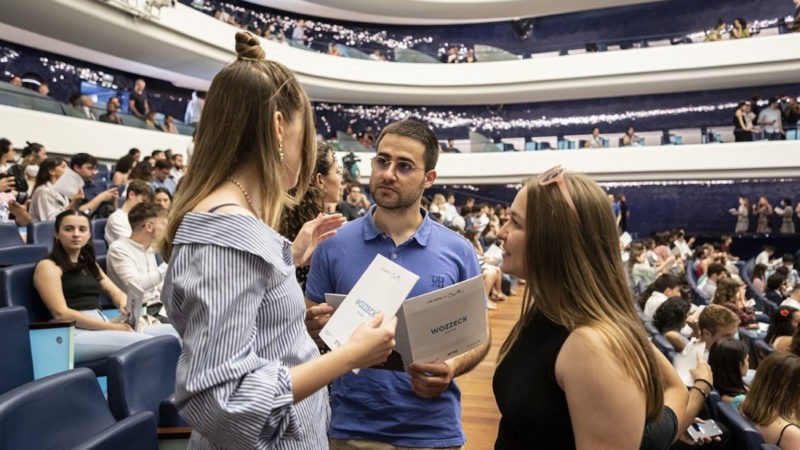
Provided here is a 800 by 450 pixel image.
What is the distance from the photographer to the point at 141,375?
209 centimetres

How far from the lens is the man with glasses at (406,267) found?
1688 millimetres

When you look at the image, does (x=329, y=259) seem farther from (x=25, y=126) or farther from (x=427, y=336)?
(x=25, y=126)

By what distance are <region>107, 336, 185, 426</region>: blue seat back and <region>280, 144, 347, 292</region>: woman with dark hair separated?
22.6 inches

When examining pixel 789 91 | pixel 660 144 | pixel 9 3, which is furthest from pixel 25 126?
pixel 789 91

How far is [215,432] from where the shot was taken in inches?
36.1

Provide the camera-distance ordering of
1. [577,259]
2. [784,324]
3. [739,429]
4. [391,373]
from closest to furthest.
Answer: [577,259] < [391,373] < [739,429] < [784,324]

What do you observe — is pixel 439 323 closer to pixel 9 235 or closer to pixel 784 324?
pixel 784 324

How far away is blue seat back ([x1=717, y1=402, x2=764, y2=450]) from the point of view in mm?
2275

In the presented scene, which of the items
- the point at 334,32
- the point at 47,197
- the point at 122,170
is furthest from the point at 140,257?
the point at 334,32

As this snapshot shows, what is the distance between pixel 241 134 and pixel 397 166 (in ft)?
2.87

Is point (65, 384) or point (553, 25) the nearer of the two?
point (65, 384)

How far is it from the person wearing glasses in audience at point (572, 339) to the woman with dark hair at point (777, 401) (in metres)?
1.66

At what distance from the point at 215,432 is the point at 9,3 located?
33.3ft

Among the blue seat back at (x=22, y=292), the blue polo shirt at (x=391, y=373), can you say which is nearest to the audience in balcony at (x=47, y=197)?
the blue seat back at (x=22, y=292)
